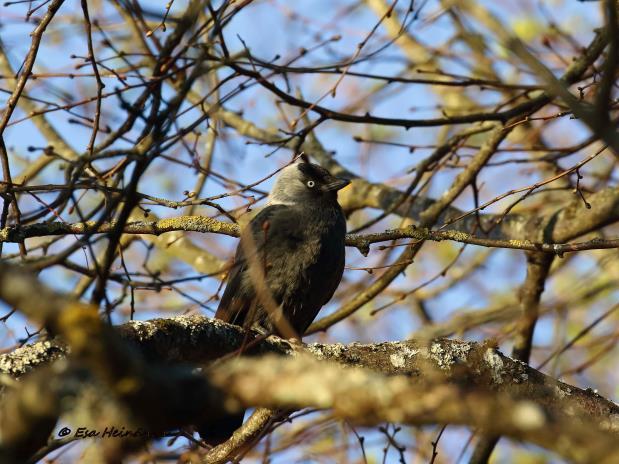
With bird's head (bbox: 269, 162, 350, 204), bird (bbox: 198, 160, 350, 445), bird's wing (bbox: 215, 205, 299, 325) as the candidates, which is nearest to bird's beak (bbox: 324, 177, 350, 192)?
bird's head (bbox: 269, 162, 350, 204)

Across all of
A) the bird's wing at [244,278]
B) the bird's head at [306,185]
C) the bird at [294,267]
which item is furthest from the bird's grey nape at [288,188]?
the bird's wing at [244,278]

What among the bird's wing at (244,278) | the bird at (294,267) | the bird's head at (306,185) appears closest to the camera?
the bird at (294,267)

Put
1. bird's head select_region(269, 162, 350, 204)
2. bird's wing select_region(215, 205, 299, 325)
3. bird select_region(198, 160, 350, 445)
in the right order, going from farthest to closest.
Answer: bird's head select_region(269, 162, 350, 204)
bird's wing select_region(215, 205, 299, 325)
bird select_region(198, 160, 350, 445)

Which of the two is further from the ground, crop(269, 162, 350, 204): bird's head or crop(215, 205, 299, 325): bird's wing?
crop(269, 162, 350, 204): bird's head

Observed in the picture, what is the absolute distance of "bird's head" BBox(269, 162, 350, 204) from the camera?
246 inches

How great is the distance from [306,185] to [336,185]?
0.85 ft

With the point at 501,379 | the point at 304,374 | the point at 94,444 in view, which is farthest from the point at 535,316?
the point at 304,374

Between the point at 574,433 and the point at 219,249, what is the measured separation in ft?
21.8

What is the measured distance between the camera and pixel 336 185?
6.33 meters

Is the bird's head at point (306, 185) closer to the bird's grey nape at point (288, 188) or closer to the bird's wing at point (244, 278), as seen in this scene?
the bird's grey nape at point (288, 188)

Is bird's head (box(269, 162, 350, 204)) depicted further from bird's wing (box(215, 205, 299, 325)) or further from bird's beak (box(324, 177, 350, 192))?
bird's wing (box(215, 205, 299, 325))

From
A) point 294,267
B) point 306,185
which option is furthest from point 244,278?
point 306,185

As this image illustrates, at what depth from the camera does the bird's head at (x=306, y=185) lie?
6.26m

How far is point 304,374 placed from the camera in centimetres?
185
